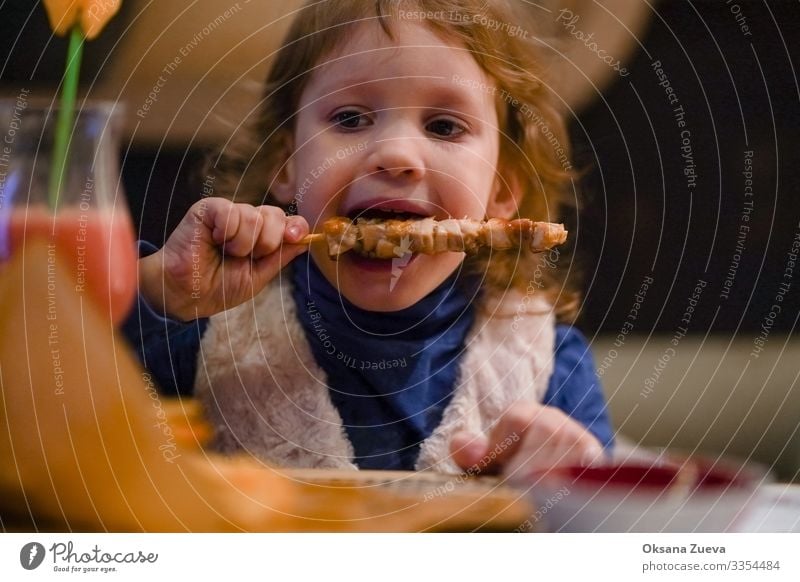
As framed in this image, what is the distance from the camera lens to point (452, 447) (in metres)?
0.71

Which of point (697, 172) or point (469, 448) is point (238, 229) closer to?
point (469, 448)

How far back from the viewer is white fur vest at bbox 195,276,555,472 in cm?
69

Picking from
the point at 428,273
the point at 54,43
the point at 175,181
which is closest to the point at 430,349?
the point at 428,273

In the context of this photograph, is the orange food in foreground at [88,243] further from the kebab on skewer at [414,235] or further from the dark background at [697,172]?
the dark background at [697,172]

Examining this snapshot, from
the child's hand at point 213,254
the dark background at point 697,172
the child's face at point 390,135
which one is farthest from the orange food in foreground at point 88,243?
the dark background at point 697,172

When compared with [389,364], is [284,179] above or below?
above

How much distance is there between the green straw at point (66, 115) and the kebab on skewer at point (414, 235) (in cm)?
17

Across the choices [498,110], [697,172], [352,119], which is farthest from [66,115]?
[697,172]

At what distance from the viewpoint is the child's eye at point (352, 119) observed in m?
0.67

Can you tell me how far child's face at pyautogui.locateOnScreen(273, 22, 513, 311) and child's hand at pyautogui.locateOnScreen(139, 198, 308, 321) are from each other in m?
0.02

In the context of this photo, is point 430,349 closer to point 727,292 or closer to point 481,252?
point 481,252

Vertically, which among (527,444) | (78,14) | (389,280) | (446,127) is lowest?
(527,444)

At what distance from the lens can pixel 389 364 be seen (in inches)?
27.9

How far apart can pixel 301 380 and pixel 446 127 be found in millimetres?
208
